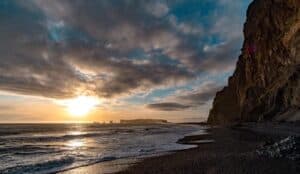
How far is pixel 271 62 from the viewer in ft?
251

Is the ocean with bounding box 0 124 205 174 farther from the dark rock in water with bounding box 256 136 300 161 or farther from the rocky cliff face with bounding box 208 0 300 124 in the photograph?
the rocky cliff face with bounding box 208 0 300 124

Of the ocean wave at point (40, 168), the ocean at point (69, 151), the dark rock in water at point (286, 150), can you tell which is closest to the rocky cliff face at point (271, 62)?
the ocean at point (69, 151)

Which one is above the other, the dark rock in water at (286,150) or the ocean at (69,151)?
the dark rock in water at (286,150)

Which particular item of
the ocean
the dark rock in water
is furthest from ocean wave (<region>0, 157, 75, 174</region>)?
the dark rock in water

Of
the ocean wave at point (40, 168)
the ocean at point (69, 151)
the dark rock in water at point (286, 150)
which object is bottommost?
the ocean wave at point (40, 168)

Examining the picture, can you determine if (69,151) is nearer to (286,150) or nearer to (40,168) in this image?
(40,168)

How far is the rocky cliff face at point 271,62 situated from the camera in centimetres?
5434

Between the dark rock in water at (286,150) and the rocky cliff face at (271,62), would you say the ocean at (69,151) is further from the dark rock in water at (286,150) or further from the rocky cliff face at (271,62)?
the rocky cliff face at (271,62)

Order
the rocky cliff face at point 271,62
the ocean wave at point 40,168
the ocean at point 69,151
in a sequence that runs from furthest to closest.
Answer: the rocky cliff face at point 271,62 → the ocean at point 69,151 → the ocean wave at point 40,168

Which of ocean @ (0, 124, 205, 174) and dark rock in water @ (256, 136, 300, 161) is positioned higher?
dark rock in water @ (256, 136, 300, 161)

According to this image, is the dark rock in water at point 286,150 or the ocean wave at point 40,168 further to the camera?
the ocean wave at point 40,168

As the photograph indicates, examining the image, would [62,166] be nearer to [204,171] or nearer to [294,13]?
[204,171]

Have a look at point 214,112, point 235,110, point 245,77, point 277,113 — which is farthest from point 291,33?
point 214,112

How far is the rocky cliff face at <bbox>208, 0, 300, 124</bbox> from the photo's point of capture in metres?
54.3
